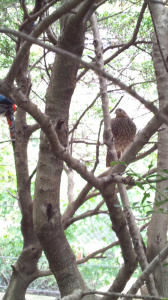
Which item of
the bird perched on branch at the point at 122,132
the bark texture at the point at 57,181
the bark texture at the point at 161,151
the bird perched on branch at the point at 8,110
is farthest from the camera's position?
the bird perched on branch at the point at 8,110

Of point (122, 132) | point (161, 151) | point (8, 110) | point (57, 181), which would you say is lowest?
point (57, 181)

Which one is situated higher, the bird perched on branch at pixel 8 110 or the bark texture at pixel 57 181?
the bird perched on branch at pixel 8 110

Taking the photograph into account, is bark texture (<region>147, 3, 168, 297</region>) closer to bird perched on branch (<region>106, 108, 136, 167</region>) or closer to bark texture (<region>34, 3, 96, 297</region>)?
bird perched on branch (<region>106, 108, 136, 167</region>)

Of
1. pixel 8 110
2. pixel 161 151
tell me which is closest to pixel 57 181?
pixel 161 151

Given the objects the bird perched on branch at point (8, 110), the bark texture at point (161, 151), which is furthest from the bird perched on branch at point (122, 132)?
the bird perched on branch at point (8, 110)

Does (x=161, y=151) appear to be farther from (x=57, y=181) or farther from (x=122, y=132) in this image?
(x=57, y=181)

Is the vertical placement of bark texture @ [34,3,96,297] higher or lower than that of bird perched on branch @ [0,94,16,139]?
lower

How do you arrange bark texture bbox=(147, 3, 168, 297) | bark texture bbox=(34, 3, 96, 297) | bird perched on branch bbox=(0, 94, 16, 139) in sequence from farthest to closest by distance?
bird perched on branch bbox=(0, 94, 16, 139)
bark texture bbox=(147, 3, 168, 297)
bark texture bbox=(34, 3, 96, 297)

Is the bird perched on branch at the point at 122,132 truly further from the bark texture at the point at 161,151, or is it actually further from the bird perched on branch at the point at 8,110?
the bird perched on branch at the point at 8,110

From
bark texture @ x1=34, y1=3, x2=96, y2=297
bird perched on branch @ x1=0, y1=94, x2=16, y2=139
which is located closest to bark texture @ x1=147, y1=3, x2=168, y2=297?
bark texture @ x1=34, y1=3, x2=96, y2=297

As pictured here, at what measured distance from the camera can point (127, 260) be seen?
34.4 inches

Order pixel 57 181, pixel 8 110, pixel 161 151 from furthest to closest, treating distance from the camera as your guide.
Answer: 1. pixel 8 110
2. pixel 161 151
3. pixel 57 181

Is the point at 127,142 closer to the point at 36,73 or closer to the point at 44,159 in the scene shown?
the point at 44,159

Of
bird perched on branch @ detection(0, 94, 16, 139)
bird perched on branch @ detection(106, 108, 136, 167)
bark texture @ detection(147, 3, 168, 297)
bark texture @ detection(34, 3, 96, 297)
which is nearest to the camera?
bark texture @ detection(34, 3, 96, 297)
